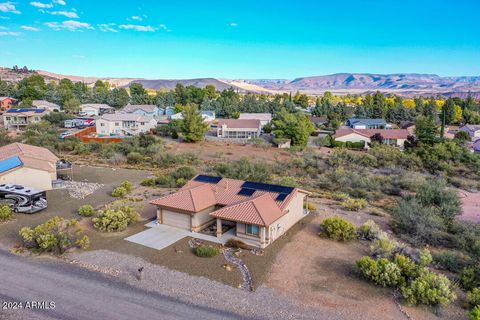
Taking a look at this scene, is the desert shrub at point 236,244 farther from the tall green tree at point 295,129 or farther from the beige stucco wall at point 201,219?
the tall green tree at point 295,129

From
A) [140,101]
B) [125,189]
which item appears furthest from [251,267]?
[140,101]

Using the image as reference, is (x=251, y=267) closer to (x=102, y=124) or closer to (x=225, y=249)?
(x=225, y=249)

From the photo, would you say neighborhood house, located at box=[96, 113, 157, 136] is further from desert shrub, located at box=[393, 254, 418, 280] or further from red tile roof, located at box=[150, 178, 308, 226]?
desert shrub, located at box=[393, 254, 418, 280]

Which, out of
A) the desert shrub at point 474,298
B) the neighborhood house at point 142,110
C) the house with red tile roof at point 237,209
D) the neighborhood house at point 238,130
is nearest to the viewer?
the desert shrub at point 474,298

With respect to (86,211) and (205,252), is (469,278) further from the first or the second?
(86,211)

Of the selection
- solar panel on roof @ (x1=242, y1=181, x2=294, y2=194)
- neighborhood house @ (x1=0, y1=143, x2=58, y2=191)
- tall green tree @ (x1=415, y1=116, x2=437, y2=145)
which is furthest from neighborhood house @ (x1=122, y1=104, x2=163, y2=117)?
solar panel on roof @ (x1=242, y1=181, x2=294, y2=194)

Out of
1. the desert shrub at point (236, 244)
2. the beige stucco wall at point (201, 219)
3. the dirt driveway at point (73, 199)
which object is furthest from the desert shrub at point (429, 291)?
the dirt driveway at point (73, 199)
